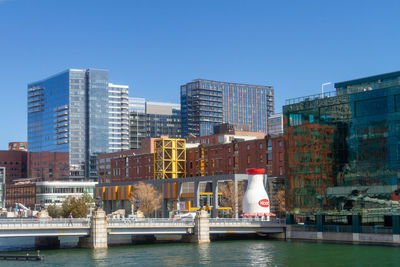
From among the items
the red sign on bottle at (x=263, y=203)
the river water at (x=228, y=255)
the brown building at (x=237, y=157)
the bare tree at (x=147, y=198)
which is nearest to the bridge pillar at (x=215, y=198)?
the brown building at (x=237, y=157)

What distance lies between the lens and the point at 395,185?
99.6 metres

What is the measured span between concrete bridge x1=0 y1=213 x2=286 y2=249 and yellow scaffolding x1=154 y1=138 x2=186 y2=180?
69641 mm

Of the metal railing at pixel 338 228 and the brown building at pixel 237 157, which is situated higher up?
the brown building at pixel 237 157

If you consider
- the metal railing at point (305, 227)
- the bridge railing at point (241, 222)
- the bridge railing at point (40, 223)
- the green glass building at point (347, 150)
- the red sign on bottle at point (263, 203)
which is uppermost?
the green glass building at point (347, 150)

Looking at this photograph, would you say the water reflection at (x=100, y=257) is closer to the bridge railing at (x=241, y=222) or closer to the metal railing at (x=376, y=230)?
the bridge railing at (x=241, y=222)

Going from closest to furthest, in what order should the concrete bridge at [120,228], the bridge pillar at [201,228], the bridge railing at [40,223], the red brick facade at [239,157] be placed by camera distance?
1. the bridge railing at [40,223]
2. the concrete bridge at [120,228]
3. the bridge pillar at [201,228]
4. the red brick facade at [239,157]

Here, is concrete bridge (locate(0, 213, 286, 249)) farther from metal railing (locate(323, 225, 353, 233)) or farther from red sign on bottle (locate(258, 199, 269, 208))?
metal railing (locate(323, 225, 353, 233))

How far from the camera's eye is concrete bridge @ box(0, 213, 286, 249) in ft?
315

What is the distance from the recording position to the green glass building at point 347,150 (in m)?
101

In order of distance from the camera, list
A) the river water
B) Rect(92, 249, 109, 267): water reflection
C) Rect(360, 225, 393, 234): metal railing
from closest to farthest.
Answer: the river water
Rect(92, 249, 109, 267): water reflection
Rect(360, 225, 393, 234): metal railing

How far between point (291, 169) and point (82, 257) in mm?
45809

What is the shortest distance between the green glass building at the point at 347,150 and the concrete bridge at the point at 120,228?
364 inches

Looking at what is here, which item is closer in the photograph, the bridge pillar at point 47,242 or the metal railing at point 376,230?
the metal railing at point 376,230

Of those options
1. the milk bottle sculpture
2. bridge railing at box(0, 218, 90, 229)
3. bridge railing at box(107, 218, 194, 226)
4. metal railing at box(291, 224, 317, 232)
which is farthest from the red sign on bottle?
bridge railing at box(0, 218, 90, 229)
